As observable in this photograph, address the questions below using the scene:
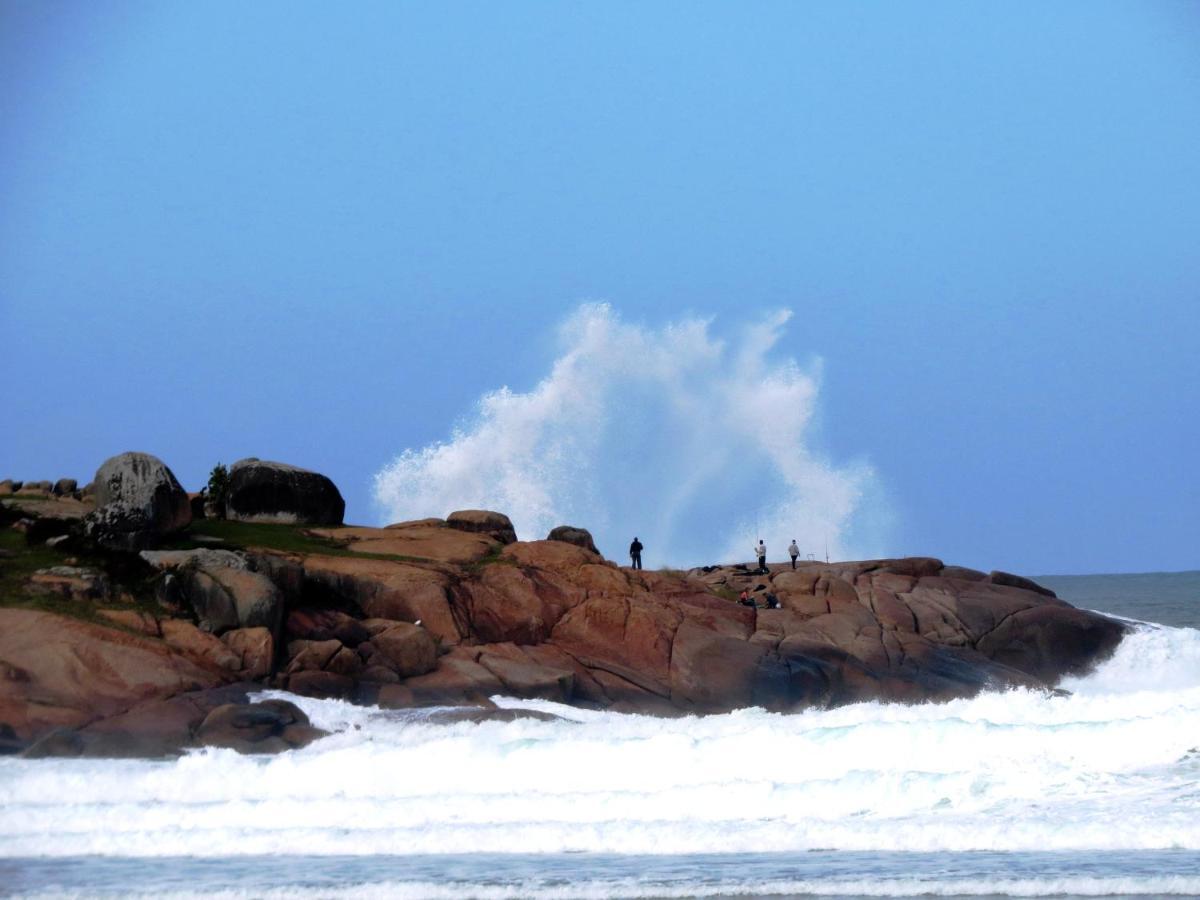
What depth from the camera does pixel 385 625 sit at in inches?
1323

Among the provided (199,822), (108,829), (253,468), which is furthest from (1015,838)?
(253,468)

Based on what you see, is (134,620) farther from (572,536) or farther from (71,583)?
(572,536)

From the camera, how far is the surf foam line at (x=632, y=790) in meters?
20.1

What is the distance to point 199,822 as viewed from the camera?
22422 millimetres

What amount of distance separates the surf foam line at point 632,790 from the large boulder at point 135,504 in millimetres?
7745

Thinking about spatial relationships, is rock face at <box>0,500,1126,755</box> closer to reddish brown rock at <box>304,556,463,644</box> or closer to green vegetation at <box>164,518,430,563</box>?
reddish brown rock at <box>304,556,463,644</box>

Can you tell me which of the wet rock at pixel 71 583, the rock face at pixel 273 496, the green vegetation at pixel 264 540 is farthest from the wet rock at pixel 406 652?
the rock face at pixel 273 496

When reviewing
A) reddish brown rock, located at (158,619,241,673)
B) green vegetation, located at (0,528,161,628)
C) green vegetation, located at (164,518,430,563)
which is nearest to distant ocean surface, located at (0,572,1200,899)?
reddish brown rock, located at (158,619,241,673)

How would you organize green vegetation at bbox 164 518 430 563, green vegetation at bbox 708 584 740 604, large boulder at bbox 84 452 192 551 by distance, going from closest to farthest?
large boulder at bbox 84 452 192 551
green vegetation at bbox 164 518 430 563
green vegetation at bbox 708 584 740 604

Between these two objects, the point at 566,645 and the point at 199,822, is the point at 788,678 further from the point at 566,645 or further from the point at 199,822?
the point at 199,822

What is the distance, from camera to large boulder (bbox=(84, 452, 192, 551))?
112 feet

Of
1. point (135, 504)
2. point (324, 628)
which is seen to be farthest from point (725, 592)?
point (135, 504)

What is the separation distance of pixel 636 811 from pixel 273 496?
22.4 m

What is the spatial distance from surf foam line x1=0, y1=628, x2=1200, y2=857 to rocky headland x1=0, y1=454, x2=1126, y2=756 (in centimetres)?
158
